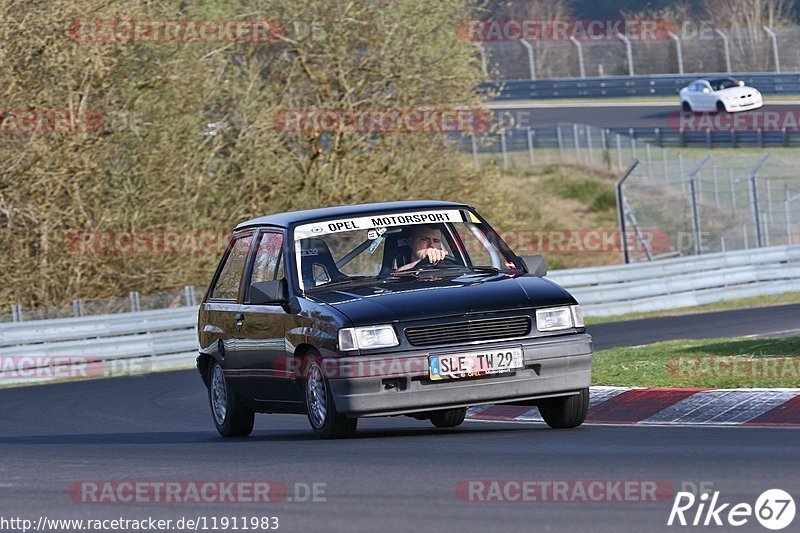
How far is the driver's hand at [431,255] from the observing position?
10.0 meters

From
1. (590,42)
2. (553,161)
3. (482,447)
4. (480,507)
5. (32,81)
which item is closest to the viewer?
(480,507)

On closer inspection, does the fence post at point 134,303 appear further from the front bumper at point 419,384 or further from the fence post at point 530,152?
the fence post at point 530,152

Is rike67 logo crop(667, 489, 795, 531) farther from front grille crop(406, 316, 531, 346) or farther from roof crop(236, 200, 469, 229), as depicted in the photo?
roof crop(236, 200, 469, 229)

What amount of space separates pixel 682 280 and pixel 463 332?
17.9 metres

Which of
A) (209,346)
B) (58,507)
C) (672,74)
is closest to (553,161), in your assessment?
(672,74)

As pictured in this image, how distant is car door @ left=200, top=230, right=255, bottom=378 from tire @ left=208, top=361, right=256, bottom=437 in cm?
15

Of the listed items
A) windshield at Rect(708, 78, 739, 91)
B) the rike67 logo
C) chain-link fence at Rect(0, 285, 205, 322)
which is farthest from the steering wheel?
windshield at Rect(708, 78, 739, 91)

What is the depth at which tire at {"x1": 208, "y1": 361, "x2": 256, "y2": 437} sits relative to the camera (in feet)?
35.4

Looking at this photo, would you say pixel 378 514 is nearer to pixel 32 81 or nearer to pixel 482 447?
pixel 482 447

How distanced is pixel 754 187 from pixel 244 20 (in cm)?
1083

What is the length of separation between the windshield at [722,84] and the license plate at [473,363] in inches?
1756

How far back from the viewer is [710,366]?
1179cm

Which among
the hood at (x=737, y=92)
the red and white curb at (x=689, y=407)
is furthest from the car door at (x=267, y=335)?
the hood at (x=737, y=92)

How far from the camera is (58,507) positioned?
693cm
